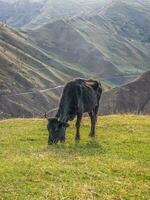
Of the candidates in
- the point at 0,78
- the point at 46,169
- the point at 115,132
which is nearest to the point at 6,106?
the point at 0,78

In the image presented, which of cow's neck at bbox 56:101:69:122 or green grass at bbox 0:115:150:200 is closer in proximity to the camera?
green grass at bbox 0:115:150:200

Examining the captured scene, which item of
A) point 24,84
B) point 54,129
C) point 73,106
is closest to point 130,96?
point 24,84

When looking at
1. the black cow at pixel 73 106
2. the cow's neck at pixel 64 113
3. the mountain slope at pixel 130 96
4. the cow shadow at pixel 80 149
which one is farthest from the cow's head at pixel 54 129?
the mountain slope at pixel 130 96

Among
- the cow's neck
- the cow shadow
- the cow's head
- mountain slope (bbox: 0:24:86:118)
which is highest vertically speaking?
the cow's neck

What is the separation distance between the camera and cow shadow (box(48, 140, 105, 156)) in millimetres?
20716

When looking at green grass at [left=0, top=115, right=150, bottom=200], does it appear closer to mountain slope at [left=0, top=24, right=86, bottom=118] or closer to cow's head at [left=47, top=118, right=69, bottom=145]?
cow's head at [left=47, top=118, right=69, bottom=145]

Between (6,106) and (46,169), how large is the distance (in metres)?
117

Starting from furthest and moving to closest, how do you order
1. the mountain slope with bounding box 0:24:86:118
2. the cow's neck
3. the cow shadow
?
the mountain slope with bounding box 0:24:86:118
the cow's neck
the cow shadow

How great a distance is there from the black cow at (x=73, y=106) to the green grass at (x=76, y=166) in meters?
0.75

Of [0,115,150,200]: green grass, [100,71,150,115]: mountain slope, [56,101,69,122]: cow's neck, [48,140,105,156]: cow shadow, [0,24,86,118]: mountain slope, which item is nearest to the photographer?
[0,115,150,200]: green grass

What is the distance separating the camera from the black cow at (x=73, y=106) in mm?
22984

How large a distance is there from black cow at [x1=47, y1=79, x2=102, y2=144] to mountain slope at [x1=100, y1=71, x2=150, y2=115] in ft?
231

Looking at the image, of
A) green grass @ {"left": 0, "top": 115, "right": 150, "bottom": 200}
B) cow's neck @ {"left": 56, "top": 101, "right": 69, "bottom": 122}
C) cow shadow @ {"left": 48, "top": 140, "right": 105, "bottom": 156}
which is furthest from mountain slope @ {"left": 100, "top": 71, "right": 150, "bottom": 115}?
cow shadow @ {"left": 48, "top": 140, "right": 105, "bottom": 156}

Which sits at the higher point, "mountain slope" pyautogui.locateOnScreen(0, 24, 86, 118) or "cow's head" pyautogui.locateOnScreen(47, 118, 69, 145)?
"cow's head" pyautogui.locateOnScreen(47, 118, 69, 145)
